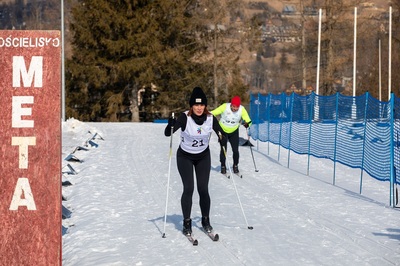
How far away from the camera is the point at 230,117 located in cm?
1524

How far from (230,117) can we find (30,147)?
9.38m

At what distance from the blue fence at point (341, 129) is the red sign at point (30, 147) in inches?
302

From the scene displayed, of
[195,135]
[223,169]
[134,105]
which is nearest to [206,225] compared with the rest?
[195,135]

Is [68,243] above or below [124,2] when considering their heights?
below

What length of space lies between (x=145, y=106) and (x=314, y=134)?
38.7 meters

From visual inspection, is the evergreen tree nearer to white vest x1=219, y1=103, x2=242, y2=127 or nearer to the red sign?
white vest x1=219, y1=103, x2=242, y2=127

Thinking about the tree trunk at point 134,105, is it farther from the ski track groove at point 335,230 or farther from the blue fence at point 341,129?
the ski track groove at point 335,230

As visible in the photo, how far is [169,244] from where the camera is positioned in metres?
8.88

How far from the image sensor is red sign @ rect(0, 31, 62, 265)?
602cm

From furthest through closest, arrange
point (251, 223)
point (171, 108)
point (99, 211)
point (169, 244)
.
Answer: point (171, 108)
point (99, 211)
point (251, 223)
point (169, 244)

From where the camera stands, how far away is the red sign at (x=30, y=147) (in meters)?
6.02

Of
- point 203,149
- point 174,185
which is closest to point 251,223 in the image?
point 203,149

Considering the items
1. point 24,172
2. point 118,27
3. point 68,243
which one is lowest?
point 68,243

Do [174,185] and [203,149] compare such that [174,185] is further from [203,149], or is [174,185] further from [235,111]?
[203,149]
